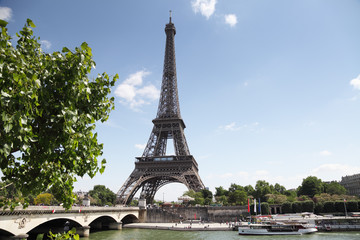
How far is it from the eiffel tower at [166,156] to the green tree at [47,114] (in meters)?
58.8

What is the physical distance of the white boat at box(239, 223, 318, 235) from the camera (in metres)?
41.8

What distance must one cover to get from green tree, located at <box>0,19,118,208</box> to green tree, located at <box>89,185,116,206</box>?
402 feet

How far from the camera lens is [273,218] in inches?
1992

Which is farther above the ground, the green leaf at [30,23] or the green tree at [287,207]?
the green leaf at [30,23]

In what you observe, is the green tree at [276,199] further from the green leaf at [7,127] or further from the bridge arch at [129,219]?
the green leaf at [7,127]

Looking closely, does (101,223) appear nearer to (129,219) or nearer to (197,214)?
(129,219)

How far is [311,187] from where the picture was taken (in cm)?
9794

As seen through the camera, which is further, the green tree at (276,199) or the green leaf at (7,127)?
the green tree at (276,199)

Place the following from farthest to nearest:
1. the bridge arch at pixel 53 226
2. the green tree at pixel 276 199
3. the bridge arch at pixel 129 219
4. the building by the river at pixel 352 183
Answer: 1. the building by the river at pixel 352 183
2. the green tree at pixel 276 199
3. the bridge arch at pixel 129 219
4. the bridge arch at pixel 53 226

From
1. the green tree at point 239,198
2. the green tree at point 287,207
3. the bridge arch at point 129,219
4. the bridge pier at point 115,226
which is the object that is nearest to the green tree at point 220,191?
the green tree at point 239,198

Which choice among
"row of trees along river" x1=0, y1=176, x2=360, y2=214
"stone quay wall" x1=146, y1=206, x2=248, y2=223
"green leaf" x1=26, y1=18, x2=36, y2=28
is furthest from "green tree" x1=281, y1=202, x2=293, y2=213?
"green leaf" x1=26, y1=18, x2=36, y2=28

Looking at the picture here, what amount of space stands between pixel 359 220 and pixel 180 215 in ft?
127

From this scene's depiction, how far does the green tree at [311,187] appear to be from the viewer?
317 feet

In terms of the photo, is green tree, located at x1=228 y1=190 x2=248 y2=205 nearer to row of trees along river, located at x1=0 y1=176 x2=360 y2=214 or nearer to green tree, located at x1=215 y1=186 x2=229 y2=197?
row of trees along river, located at x1=0 y1=176 x2=360 y2=214
